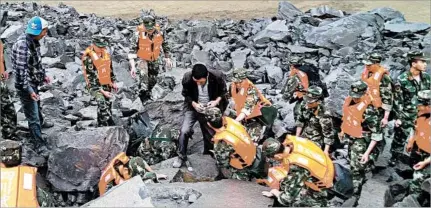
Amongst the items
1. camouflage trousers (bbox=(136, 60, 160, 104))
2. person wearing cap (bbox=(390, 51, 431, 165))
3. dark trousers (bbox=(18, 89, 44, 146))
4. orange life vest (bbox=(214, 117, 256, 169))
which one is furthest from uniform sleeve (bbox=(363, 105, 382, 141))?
dark trousers (bbox=(18, 89, 44, 146))

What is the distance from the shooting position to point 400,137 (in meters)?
8.01

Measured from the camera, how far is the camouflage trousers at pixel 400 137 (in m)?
7.93

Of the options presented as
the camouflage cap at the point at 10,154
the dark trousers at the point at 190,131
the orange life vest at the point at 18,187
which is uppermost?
the camouflage cap at the point at 10,154

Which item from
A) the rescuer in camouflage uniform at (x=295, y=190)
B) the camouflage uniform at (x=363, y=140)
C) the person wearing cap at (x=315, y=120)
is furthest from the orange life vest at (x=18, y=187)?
the camouflage uniform at (x=363, y=140)

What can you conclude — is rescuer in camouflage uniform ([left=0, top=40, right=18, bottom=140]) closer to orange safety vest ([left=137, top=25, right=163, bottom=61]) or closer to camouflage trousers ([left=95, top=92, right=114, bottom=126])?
camouflage trousers ([left=95, top=92, right=114, bottom=126])

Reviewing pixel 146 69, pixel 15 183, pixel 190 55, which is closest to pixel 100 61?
pixel 146 69

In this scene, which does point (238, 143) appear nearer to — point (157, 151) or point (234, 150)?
point (234, 150)

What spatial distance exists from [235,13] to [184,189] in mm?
15752

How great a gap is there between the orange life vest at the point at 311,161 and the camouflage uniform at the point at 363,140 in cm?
120

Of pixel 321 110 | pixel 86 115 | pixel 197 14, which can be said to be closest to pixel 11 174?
pixel 321 110

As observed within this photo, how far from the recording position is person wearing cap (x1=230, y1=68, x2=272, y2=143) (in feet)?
25.5

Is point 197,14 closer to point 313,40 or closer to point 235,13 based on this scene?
point 235,13

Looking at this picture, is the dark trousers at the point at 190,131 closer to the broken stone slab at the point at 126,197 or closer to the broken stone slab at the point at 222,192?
the broken stone slab at the point at 222,192

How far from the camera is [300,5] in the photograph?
22.5 meters
